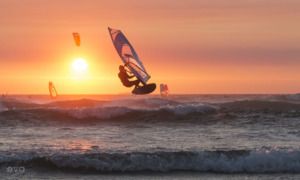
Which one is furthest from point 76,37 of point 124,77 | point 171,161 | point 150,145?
point 171,161

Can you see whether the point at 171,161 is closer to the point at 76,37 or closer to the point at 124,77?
the point at 124,77

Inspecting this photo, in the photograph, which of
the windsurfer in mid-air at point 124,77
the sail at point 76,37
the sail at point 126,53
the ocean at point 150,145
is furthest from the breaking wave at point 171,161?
the sail at point 76,37

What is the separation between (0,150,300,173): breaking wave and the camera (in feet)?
48.2

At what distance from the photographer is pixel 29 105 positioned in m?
40.7

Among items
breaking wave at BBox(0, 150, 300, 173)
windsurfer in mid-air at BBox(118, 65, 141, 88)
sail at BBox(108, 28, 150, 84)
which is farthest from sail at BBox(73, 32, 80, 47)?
breaking wave at BBox(0, 150, 300, 173)

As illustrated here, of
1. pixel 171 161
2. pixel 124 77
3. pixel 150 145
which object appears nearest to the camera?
pixel 171 161

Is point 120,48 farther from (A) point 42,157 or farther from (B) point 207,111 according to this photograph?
(B) point 207,111

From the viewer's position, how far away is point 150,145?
17.3 m

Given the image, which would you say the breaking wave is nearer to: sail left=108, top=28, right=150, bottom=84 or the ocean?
the ocean

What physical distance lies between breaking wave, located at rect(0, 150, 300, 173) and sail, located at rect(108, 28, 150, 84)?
12.0ft

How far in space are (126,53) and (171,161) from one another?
5171mm

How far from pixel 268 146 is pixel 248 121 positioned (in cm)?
790

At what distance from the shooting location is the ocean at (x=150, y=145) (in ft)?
47.6

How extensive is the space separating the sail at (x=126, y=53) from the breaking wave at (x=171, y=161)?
12.0 ft
